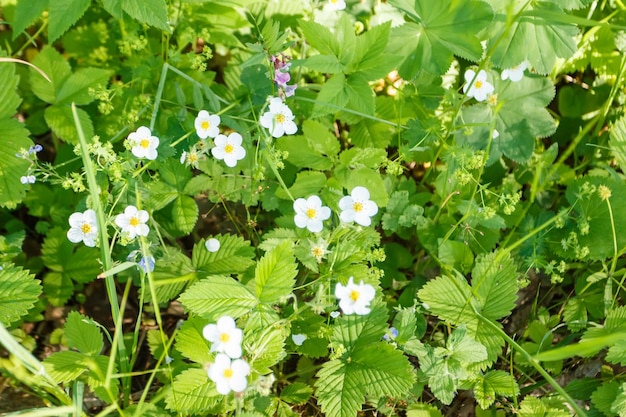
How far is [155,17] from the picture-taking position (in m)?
1.99

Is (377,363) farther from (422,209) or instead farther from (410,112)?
(410,112)

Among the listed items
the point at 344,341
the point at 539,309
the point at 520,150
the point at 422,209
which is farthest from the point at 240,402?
the point at 520,150

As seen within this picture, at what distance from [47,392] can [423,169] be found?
1.91 meters

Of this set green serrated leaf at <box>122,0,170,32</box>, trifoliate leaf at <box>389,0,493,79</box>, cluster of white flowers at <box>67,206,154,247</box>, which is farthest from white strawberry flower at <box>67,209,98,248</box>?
trifoliate leaf at <box>389,0,493,79</box>

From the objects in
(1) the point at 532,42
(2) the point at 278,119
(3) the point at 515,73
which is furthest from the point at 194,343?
(1) the point at 532,42

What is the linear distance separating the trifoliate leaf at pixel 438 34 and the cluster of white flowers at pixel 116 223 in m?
1.20

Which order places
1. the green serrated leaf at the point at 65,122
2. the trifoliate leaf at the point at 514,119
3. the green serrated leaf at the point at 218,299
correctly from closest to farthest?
the green serrated leaf at the point at 218,299
the green serrated leaf at the point at 65,122
the trifoliate leaf at the point at 514,119

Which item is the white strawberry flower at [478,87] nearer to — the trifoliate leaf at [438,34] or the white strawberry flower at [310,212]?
the trifoliate leaf at [438,34]

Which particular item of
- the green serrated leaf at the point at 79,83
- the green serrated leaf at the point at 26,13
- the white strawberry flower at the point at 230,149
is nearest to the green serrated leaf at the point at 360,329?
the white strawberry flower at the point at 230,149

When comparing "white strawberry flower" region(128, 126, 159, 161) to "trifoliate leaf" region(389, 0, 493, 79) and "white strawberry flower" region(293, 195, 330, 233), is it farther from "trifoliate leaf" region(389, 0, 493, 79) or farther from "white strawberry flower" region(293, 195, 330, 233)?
"trifoliate leaf" region(389, 0, 493, 79)

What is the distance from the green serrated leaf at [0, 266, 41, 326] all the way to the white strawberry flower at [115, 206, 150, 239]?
42cm

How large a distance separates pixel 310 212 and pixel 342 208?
119mm

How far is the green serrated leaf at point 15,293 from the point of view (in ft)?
6.13

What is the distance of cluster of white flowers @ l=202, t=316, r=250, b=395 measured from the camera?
4.90 feet
